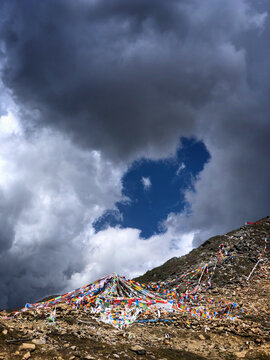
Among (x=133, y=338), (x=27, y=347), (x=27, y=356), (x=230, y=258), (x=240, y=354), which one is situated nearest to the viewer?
(x=27, y=356)

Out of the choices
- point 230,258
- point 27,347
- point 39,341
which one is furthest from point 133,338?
point 230,258

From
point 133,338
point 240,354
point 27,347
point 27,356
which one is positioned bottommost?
point 240,354

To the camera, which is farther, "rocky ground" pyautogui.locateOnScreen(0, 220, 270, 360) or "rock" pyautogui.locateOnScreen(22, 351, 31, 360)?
"rocky ground" pyautogui.locateOnScreen(0, 220, 270, 360)

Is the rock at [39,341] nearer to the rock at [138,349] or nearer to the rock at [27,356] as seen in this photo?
the rock at [27,356]

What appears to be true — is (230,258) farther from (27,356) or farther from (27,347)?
(27,356)

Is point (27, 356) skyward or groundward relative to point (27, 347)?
groundward

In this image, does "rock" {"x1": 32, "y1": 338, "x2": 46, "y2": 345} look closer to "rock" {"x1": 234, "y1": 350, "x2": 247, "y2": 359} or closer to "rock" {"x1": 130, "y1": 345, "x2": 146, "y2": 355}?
"rock" {"x1": 130, "y1": 345, "x2": 146, "y2": 355}

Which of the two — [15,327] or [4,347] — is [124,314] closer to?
[15,327]

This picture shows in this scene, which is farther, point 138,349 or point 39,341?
point 138,349

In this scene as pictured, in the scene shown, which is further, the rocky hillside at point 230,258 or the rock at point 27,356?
the rocky hillside at point 230,258

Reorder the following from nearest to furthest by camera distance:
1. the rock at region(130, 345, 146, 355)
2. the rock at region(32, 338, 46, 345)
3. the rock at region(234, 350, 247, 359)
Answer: the rock at region(32, 338, 46, 345) → the rock at region(130, 345, 146, 355) → the rock at region(234, 350, 247, 359)

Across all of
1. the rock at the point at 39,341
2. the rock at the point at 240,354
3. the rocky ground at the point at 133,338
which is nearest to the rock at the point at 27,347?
the rocky ground at the point at 133,338

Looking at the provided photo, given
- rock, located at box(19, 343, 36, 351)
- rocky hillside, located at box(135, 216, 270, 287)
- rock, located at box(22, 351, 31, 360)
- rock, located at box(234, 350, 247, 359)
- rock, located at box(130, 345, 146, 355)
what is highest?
rocky hillside, located at box(135, 216, 270, 287)

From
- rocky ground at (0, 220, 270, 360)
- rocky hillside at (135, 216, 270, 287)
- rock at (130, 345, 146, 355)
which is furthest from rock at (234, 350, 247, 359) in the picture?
rocky hillside at (135, 216, 270, 287)
